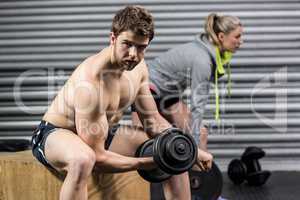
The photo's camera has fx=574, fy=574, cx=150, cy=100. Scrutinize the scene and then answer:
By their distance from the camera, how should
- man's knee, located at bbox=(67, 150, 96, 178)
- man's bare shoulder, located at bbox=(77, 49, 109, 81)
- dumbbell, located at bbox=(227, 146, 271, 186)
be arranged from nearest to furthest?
man's knee, located at bbox=(67, 150, 96, 178) < man's bare shoulder, located at bbox=(77, 49, 109, 81) < dumbbell, located at bbox=(227, 146, 271, 186)

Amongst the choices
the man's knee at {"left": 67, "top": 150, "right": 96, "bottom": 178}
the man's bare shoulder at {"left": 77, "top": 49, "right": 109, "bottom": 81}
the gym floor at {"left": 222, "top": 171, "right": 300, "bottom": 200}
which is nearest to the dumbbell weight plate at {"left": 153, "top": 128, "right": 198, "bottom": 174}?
the man's knee at {"left": 67, "top": 150, "right": 96, "bottom": 178}

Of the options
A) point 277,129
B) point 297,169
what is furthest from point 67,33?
point 297,169

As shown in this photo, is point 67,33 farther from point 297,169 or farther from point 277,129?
point 297,169

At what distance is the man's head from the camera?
7.10 feet

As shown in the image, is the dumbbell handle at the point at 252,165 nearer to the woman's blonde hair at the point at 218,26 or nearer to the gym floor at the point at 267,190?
the gym floor at the point at 267,190

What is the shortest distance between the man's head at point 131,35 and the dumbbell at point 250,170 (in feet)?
6.25

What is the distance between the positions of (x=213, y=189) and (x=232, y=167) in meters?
0.75

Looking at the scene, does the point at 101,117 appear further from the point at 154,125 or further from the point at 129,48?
the point at 154,125

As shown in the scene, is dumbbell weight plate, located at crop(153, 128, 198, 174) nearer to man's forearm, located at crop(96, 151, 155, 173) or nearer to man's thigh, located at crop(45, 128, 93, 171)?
man's forearm, located at crop(96, 151, 155, 173)

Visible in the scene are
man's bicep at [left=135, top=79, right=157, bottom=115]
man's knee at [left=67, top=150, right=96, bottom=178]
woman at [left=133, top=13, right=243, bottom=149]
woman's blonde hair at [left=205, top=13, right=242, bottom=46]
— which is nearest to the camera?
man's knee at [left=67, top=150, right=96, bottom=178]

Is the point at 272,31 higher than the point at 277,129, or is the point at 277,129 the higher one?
the point at 272,31

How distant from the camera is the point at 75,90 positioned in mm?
2285

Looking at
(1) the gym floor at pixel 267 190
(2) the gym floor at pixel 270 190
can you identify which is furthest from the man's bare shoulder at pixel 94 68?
(2) the gym floor at pixel 270 190

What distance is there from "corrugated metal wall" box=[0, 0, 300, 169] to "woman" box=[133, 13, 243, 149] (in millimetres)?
1034
